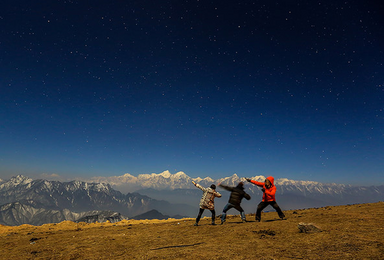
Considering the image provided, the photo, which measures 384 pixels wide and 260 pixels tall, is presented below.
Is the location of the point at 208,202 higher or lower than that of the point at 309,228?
higher

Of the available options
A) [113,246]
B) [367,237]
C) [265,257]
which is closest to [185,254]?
[265,257]

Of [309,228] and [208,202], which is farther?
[208,202]

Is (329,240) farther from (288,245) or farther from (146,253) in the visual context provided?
(146,253)

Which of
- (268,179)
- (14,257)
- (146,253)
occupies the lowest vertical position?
(14,257)

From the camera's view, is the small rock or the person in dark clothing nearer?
A: the small rock

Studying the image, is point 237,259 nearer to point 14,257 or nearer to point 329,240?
point 329,240

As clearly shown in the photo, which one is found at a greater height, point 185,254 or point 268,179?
point 268,179

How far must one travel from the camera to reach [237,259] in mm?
5742

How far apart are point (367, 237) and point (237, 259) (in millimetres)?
4833

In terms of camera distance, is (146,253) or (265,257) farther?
(146,253)

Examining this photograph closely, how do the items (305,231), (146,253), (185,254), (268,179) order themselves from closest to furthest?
(185,254)
(146,253)
(305,231)
(268,179)

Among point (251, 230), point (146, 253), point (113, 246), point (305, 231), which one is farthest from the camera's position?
point (251, 230)

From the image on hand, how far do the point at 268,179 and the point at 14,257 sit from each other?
1282 centimetres

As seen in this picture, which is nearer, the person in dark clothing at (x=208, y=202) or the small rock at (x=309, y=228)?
the small rock at (x=309, y=228)
